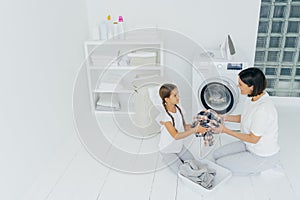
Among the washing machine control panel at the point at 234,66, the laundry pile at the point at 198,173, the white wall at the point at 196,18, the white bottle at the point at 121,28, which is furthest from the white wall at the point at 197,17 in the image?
the laundry pile at the point at 198,173

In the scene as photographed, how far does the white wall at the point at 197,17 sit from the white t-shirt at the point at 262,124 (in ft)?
2.61

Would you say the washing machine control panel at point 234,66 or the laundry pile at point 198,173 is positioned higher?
the washing machine control panel at point 234,66

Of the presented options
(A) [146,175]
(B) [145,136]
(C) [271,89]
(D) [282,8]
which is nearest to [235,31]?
(D) [282,8]

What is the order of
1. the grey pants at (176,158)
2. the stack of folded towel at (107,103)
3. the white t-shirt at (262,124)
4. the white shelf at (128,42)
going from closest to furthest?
the white t-shirt at (262,124)
the grey pants at (176,158)
the white shelf at (128,42)
the stack of folded towel at (107,103)

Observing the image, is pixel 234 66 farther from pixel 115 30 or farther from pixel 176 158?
pixel 115 30

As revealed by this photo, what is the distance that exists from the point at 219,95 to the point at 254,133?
2.07 feet

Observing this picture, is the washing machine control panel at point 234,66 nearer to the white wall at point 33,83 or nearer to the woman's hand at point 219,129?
the woman's hand at point 219,129

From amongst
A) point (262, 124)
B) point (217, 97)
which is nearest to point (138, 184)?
point (262, 124)

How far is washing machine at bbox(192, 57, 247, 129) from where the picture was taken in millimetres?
2328

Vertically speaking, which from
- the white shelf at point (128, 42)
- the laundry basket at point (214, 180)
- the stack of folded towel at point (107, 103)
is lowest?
the laundry basket at point (214, 180)

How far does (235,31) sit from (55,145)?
177 centimetres

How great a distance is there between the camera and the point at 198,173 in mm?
1863

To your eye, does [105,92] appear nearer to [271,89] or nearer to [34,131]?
[34,131]

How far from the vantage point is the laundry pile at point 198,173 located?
1852 millimetres
